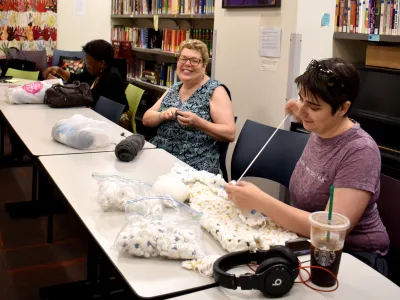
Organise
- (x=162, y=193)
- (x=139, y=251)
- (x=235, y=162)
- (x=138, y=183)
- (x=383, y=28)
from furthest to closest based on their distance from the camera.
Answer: (x=383, y=28) → (x=235, y=162) → (x=138, y=183) → (x=162, y=193) → (x=139, y=251)

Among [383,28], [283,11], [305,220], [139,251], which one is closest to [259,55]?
[283,11]

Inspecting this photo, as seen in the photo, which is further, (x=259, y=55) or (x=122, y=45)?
(x=122, y=45)

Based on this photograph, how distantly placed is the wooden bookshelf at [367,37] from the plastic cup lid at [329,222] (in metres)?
1.89

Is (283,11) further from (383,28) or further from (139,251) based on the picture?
(139,251)

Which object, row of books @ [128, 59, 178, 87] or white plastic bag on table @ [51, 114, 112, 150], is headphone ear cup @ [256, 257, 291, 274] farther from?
row of books @ [128, 59, 178, 87]

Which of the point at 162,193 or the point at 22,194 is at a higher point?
the point at 162,193

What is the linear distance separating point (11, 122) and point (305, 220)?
215 cm

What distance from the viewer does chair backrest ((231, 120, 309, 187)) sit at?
2.32 m

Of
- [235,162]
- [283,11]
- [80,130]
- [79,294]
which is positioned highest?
[283,11]

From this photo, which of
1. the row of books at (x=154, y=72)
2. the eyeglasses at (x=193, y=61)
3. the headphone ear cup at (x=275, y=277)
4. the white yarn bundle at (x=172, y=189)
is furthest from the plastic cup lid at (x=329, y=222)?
the row of books at (x=154, y=72)

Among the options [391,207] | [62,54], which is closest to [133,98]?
[391,207]

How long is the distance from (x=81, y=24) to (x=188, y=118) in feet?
15.4

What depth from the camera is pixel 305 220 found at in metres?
1.44

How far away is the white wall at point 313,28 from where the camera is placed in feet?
10.0
